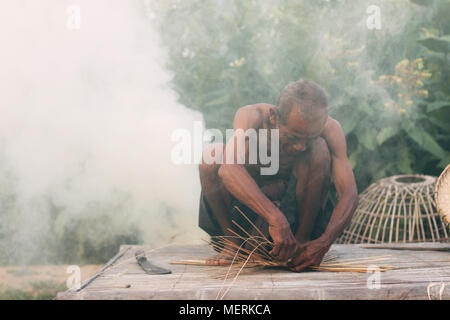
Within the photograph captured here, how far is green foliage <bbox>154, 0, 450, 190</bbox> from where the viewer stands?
3.91m

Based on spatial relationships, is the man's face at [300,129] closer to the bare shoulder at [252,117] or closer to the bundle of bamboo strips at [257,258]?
the bare shoulder at [252,117]

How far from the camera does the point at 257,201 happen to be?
1.90 m

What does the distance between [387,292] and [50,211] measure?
11.2 feet

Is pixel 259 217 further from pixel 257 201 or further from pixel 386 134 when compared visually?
pixel 386 134

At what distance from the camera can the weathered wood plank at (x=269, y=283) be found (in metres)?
1.64

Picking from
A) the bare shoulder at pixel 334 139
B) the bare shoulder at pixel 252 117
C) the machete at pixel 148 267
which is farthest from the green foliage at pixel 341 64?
the machete at pixel 148 267

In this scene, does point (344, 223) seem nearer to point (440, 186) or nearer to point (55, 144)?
point (440, 186)

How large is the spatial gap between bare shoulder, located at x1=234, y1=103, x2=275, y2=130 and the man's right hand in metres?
0.50

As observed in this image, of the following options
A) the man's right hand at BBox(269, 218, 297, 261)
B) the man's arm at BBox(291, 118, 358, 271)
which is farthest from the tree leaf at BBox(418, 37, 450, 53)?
the man's right hand at BBox(269, 218, 297, 261)

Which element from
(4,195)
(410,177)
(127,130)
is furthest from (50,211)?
(410,177)

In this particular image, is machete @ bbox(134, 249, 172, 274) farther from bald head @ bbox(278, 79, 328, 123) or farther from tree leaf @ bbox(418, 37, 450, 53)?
tree leaf @ bbox(418, 37, 450, 53)

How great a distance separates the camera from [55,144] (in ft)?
12.7

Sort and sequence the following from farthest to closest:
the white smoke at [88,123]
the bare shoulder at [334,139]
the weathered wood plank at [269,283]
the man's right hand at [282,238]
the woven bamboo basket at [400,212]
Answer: the white smoke at [88,123] < the woven bamboo basket at [400,212] < the bare shoulder at [334,139] < the man's right hand at [282,238] < the weathered wood plank at [269,283]

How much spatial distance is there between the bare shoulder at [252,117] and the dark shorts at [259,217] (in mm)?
323
